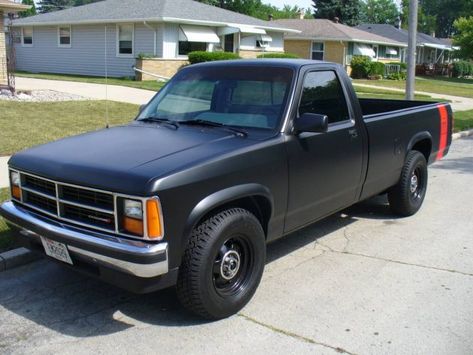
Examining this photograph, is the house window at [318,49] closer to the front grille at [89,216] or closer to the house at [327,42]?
the house at [327,42]

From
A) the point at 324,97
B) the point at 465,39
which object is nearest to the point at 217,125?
the point at 324,97

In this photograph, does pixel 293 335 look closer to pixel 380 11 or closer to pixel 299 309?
pixel 299 309

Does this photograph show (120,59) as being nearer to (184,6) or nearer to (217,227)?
(184,6)

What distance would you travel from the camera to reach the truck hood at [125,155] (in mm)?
3652

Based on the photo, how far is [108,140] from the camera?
4477mm

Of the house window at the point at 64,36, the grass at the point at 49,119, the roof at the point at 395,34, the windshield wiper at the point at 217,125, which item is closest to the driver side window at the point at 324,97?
the windshield wiper at the point at 217,125

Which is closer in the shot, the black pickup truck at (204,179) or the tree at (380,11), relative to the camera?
the black pickup truck at (204,179)

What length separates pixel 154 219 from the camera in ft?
11.6

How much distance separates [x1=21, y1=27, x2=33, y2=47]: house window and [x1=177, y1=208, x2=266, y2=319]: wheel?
3212cm

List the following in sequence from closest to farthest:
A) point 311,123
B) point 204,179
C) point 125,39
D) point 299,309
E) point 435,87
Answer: point 204,179
point 299,309
point 311,123
point 125,39
point 435,87

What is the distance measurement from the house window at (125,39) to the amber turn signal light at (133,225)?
25276mm

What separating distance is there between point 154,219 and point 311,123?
→ 1.64 metres

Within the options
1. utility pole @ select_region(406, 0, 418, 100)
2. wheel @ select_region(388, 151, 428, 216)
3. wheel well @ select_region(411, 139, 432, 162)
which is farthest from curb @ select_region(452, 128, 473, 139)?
wheel @ select_region(388, 151, 428, 216)

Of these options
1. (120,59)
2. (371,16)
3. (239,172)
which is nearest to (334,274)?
(239,172)
